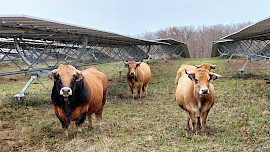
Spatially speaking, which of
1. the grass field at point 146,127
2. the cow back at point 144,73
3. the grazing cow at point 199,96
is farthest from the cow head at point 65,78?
the cow back at point 144,73

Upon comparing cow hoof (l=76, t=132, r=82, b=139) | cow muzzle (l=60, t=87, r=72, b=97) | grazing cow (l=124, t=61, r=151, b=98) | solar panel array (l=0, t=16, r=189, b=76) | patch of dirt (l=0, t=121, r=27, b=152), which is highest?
solar panel array (l=0, t=16, r=189, b=76)

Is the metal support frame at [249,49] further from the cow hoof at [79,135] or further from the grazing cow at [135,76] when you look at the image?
the cow hoof at [79,135]

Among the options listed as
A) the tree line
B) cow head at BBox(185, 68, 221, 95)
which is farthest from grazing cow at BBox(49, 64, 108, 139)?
the tree line

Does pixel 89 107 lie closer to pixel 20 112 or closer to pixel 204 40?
pixel 20 112

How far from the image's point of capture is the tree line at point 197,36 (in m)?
46.1

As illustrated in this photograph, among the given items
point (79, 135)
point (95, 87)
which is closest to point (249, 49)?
point (95, 87)

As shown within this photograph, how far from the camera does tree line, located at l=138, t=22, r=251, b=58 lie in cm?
4608

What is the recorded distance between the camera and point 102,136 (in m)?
5.89

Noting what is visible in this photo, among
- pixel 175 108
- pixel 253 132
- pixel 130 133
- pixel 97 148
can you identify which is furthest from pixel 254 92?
pixel 97 148

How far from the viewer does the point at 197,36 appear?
48625mm

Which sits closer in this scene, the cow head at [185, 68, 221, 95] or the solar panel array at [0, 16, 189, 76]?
the cow head at [185, 68, 221, 95]

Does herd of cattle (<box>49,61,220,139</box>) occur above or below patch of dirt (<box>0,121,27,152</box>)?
above

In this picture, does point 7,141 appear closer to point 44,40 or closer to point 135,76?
point 135,76

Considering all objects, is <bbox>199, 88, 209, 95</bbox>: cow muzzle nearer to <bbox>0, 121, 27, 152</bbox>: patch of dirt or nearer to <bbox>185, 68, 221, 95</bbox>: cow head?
<bbox>185, 68, 221, 95</bbox>: cow head
